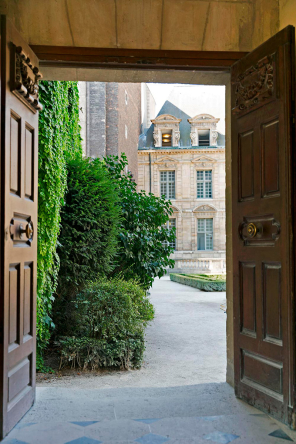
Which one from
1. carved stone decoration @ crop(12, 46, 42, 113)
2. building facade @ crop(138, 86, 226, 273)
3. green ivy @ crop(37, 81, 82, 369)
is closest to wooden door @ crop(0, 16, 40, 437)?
carved stone decoration @ crop(12, 46, 42, 113)

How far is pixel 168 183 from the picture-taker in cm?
3278

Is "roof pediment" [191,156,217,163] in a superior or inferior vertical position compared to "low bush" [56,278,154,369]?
superior

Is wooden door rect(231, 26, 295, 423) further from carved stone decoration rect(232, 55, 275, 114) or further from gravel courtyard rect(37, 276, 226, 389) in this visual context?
gravel courtyard rect(37, 276, 226, 389)

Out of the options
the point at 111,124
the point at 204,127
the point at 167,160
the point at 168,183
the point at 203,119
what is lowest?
the point at 168,183

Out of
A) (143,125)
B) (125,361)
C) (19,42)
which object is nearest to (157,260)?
(125,361)

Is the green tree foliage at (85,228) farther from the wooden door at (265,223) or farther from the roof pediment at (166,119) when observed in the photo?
the roof pediment at (166,119)

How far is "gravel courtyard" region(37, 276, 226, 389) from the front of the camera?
5.01 meters

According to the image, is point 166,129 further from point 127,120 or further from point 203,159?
point 127,120

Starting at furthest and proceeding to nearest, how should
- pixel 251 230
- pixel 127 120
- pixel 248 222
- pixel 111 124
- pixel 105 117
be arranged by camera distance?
pixel 127 120 < pixel 111 124 < pixel 105 117 < pixel 248 222 < pixel 251 230

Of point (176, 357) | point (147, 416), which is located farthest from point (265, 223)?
point (176, 357)

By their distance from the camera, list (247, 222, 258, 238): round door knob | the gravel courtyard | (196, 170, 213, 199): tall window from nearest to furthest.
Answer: (247, 222, 258, 238): round door knob, the gravel courtyard, (196, 170, 213, 199): tall window

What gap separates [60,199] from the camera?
5781 millimetres

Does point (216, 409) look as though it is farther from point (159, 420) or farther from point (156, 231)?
point (156, 231)

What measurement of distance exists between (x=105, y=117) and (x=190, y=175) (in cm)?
1349
